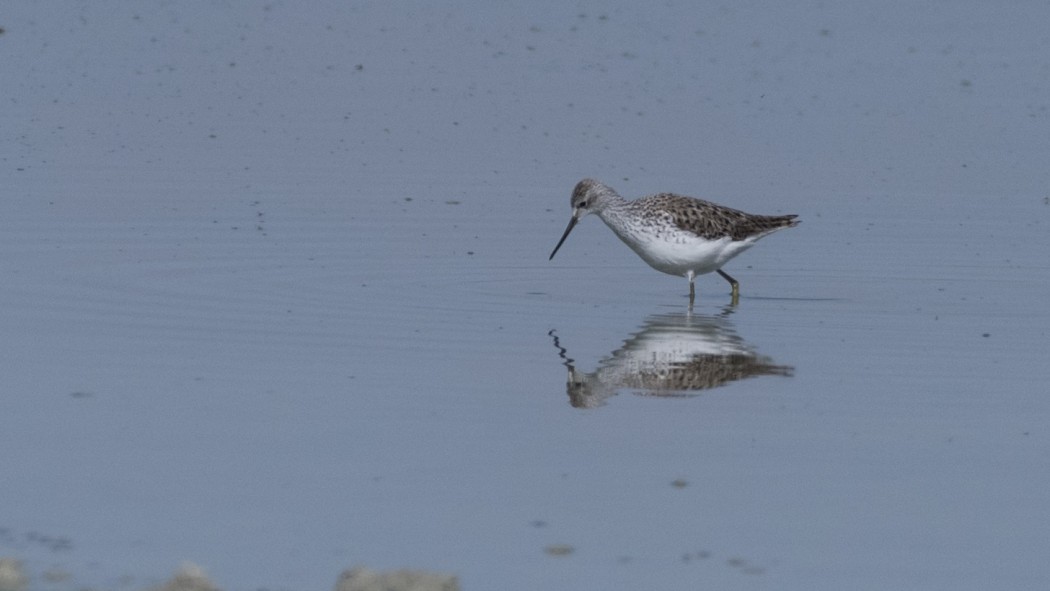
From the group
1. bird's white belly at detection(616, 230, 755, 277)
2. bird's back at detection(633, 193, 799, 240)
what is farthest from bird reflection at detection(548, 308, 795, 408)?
bird's back at detection(633, 193, 799, 240)

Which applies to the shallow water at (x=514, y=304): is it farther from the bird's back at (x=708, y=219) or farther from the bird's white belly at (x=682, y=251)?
the bird's back at (x=708, y=219)

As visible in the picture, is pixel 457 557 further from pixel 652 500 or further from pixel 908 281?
pixel 908 281

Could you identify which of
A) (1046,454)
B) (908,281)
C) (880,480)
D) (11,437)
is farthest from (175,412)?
(908,281)

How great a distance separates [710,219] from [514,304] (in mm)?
2335

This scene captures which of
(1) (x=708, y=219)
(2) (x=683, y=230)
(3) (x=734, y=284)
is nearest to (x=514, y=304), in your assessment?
(2) (x=683, y=230)

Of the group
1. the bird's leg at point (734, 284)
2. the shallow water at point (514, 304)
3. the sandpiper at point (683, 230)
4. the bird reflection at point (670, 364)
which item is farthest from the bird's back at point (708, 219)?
the bird reflection at point (670, 364)

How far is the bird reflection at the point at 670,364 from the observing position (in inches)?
527

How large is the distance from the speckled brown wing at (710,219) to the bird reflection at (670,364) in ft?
5.77

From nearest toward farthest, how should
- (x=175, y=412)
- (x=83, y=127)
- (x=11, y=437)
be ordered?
(x=11, y=437) < (x=175, y=412) < (x=83, y=127)

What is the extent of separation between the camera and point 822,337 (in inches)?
616

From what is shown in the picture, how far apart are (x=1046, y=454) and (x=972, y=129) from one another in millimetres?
14816

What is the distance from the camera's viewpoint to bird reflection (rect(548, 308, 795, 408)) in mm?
13375

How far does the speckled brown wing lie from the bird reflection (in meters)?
1.76

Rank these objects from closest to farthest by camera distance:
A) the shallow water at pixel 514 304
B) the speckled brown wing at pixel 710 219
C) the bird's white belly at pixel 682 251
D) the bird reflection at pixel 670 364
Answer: the shallow water at pixel 514 304 → the bird reflection at pixel 670 364 → the bird's white belly at pixel 682 251 → the speckled brown wing at pixel 710 219
